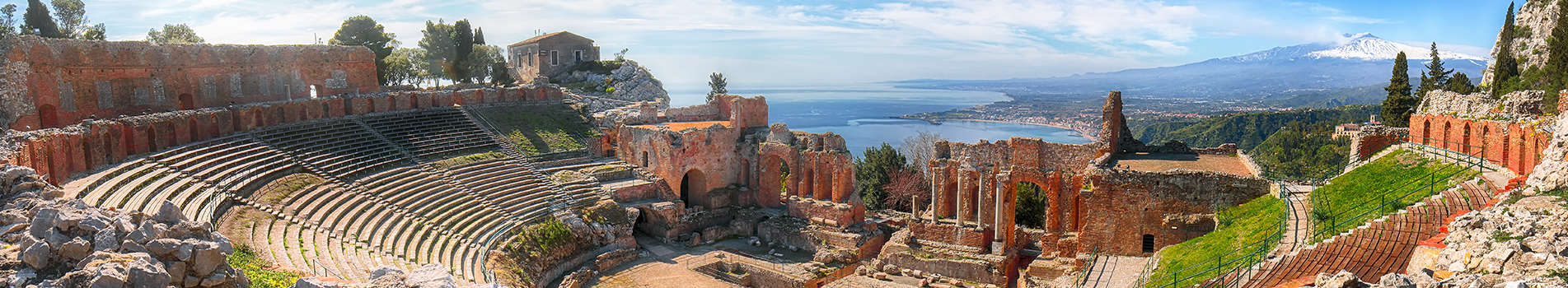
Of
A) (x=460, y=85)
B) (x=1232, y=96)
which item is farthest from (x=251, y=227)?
(x=1232, y=96)

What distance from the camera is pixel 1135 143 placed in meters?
27.1

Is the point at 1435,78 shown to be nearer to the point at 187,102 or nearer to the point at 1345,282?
the point at 1345,282

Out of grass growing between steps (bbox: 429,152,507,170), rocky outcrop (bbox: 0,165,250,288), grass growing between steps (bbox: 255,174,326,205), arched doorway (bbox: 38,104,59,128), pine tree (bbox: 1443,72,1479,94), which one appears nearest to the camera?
rocky outcrop (bbox: 0,165,250,288)

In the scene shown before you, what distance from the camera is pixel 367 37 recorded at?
4412 cm

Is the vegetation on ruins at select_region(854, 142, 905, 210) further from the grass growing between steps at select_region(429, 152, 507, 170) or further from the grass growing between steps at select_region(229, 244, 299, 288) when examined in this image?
the grass growing between steps at select_region(229, 244, 299, 288)

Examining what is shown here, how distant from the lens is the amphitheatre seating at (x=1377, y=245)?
13.1 meters

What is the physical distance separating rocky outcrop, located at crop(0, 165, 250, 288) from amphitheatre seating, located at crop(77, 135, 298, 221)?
266 inches

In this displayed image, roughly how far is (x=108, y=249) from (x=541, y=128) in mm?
25619

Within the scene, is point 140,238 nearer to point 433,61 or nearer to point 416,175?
point 416,175

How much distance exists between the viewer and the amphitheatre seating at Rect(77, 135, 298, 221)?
1772 cm

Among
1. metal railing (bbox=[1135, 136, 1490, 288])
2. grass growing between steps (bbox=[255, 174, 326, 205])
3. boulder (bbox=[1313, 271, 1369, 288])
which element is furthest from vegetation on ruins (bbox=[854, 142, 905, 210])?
boulder (bbox=[1313, 271, 1369, 288])

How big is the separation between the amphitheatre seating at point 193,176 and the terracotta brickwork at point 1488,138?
958 inches

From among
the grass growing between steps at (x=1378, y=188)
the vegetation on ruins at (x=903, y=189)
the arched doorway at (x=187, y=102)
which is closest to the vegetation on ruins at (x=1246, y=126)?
the vegetation on ruins at (x=903, y=189)

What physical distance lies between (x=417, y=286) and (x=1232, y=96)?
18410 cm
